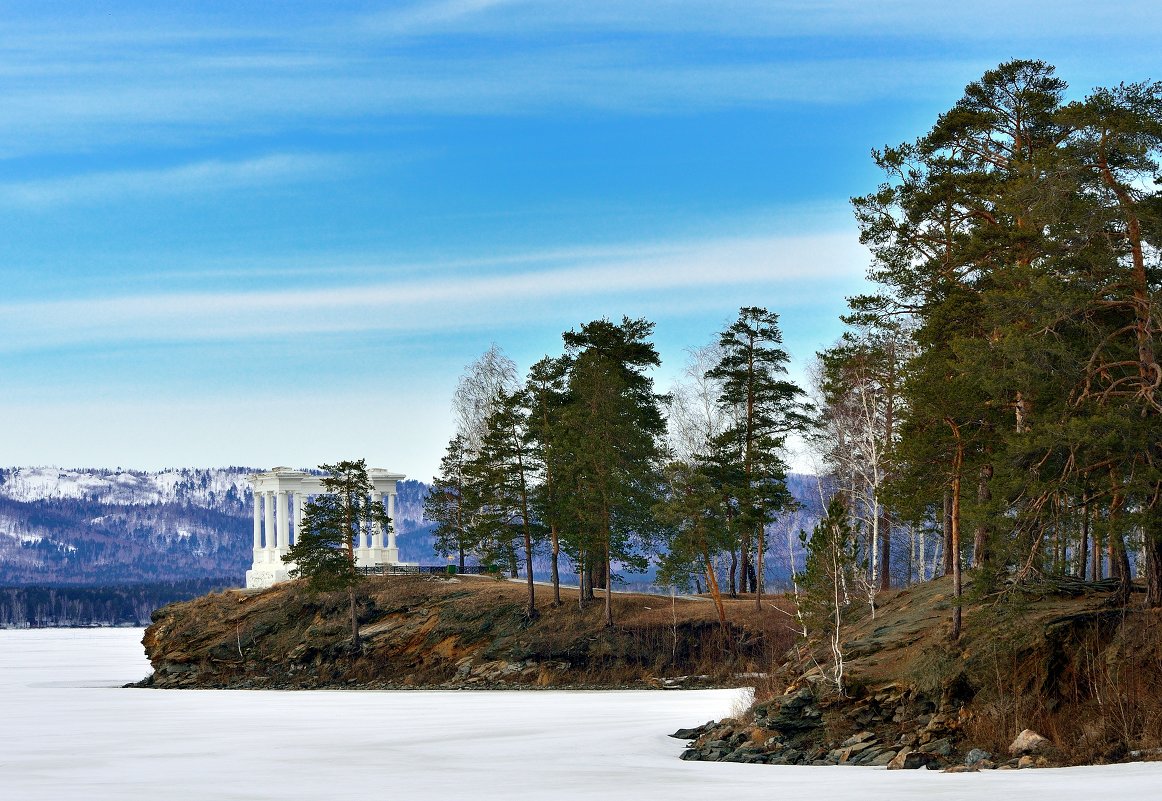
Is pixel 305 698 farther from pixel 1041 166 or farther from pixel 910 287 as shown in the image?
pixel 1041 166

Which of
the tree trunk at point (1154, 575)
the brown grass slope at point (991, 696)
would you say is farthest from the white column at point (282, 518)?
the tree trunk at point (1154, 575)

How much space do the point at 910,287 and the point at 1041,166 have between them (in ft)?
30.1

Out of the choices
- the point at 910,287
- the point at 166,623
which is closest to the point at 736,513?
the point at 910,287

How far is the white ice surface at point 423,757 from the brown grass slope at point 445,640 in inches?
215

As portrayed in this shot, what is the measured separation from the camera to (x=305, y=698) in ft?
181

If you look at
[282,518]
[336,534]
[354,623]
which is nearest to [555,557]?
[354,623]

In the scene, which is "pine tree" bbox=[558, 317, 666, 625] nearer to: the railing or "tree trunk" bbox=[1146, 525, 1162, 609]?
the railing

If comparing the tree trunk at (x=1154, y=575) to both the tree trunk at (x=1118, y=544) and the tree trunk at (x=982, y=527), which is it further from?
the tree trunk at (x=982, y=527)

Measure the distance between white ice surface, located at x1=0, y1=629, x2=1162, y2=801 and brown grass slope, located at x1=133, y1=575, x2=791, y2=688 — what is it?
546 cm

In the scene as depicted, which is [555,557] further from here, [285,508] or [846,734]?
[846,734]

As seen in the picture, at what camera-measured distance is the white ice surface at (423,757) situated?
2361cm

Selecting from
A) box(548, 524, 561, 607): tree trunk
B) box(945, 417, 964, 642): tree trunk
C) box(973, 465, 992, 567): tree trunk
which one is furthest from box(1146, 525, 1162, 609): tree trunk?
box(548, 524, 561, 607): tree trunk

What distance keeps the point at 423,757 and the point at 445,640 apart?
32257 mm

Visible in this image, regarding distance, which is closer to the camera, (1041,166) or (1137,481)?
(1137,481)
